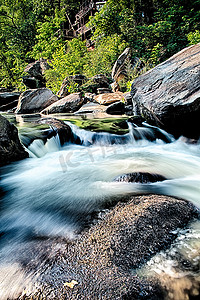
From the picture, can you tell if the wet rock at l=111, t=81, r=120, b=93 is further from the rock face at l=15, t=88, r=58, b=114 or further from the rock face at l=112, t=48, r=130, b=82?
the rock face at l=15, t=88, r=58, b=114

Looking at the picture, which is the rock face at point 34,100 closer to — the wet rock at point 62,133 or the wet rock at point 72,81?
the wet rock at point 72,81

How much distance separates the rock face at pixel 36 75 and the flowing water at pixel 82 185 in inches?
545

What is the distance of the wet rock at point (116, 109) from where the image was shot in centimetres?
830

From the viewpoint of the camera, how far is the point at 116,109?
8.41m

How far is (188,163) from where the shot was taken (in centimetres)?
357

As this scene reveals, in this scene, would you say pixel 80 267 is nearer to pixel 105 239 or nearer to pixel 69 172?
pixel 105 239

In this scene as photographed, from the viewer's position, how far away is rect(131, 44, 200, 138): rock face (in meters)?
3.78

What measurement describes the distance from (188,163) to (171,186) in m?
1.36

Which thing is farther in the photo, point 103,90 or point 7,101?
point 7,101

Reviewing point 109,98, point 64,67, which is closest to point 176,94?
point 109,98

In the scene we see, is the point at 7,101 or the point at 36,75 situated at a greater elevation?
the point at 36,75

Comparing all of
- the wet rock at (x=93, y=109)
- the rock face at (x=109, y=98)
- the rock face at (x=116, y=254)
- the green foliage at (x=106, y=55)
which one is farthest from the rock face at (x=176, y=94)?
the green foliage at (x=106, y=55)

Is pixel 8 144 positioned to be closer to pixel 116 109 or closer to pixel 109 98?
pixel 116 109

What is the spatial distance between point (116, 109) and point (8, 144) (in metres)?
5.82
